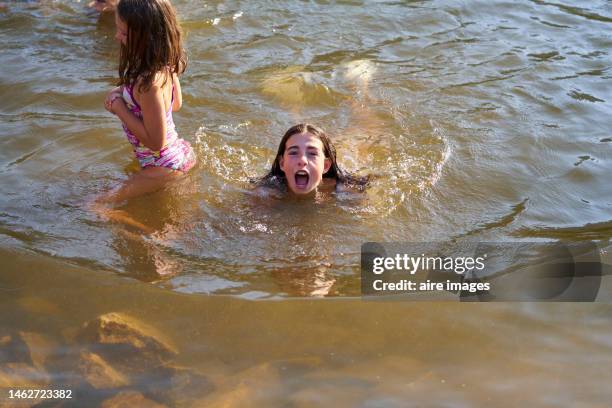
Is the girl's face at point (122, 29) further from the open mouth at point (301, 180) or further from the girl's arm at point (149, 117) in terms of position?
the open mouth at point (301, 180)

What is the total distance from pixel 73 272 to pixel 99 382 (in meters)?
0.98

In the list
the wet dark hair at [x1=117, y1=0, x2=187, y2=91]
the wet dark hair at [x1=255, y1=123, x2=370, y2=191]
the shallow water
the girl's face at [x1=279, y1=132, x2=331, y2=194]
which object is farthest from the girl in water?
the girl's face at [x1=279, y1=132, x2=331, y2=194]

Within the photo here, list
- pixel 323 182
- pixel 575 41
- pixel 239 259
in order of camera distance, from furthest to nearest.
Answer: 1. pixel 575 41
2. pixel 323 182
3. pixel 239 259

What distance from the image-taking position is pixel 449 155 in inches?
224

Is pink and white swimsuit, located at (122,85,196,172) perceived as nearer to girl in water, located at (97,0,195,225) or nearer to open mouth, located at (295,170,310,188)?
girl in water, located at (97,0,195,225)

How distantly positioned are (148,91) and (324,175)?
157cm

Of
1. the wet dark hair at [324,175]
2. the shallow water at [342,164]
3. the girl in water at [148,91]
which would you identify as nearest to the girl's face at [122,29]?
the girl in water at [148,91]

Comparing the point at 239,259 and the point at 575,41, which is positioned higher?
the point at 575,41

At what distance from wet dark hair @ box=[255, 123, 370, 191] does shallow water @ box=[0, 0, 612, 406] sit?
144 mm

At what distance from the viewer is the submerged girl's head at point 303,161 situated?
16.1ft

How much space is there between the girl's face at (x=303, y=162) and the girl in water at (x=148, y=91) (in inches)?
30.7

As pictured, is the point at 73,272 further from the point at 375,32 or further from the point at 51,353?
the point at 375,32

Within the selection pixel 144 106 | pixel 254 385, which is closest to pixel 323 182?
pixel 144 106

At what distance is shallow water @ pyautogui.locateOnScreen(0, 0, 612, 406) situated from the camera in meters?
3.54
